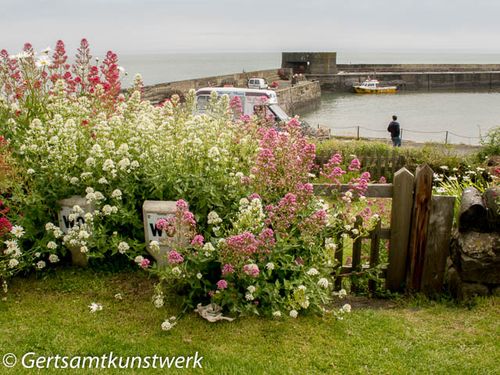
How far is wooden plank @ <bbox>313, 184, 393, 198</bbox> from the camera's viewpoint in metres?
4.83

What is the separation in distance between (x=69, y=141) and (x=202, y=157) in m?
1.27

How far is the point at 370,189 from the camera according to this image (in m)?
4.87

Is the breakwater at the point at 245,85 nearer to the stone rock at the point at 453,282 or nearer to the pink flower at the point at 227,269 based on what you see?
the stone rock at the point at 453,282

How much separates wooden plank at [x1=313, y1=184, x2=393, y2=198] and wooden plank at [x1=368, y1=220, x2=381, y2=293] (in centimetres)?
27

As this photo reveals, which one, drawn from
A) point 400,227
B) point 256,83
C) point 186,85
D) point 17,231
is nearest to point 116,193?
point 17,231

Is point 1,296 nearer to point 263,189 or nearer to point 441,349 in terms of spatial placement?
point 263,189

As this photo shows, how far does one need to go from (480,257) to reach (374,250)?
93 cm

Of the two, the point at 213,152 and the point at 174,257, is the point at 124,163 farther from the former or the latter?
the point at 174,257

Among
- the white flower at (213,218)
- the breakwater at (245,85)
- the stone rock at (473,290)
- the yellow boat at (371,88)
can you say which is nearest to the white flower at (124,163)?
the white flower at (213,218)

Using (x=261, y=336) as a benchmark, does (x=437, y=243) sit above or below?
above

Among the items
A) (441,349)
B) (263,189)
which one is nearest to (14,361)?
(263,189)

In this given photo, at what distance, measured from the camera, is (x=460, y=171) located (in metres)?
11.2

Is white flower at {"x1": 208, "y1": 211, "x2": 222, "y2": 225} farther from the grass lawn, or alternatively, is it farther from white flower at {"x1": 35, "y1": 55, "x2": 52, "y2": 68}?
white flower at {"x1": 35, "y1": 55, "x2": 52, "y2": 68}

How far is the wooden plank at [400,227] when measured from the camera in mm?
4727
